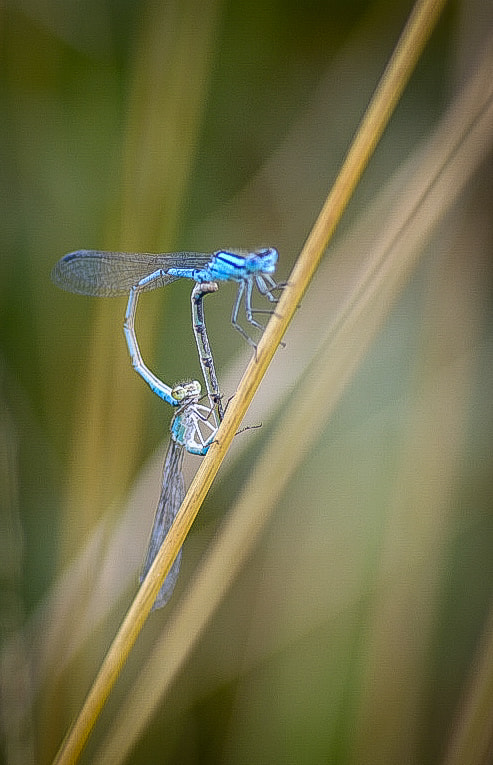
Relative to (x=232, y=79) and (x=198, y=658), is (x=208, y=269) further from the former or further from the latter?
(x=198, y=658)

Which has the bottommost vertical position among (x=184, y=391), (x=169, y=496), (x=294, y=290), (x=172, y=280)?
(x=169, y=496)

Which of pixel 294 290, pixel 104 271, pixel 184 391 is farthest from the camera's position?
pixel 104 271

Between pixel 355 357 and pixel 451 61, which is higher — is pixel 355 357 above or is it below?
below

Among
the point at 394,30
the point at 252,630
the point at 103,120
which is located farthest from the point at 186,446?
the point at 394,30

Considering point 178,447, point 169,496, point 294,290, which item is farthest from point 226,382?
point 294,290

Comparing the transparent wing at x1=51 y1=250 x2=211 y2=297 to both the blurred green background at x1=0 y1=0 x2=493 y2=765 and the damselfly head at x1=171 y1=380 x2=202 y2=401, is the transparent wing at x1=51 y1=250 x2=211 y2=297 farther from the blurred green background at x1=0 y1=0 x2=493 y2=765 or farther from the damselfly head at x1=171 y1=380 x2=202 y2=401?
the damselfly head at x1=171 y1=380 x2=202 y2=401

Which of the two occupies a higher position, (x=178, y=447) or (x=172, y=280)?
(x=172, y=280)

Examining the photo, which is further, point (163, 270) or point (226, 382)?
point (226, 382)

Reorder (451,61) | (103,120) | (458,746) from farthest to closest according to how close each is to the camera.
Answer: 1. (103,120)
2. (451,61)
3. (458,746)

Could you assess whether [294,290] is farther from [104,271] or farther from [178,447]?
[104,271]
